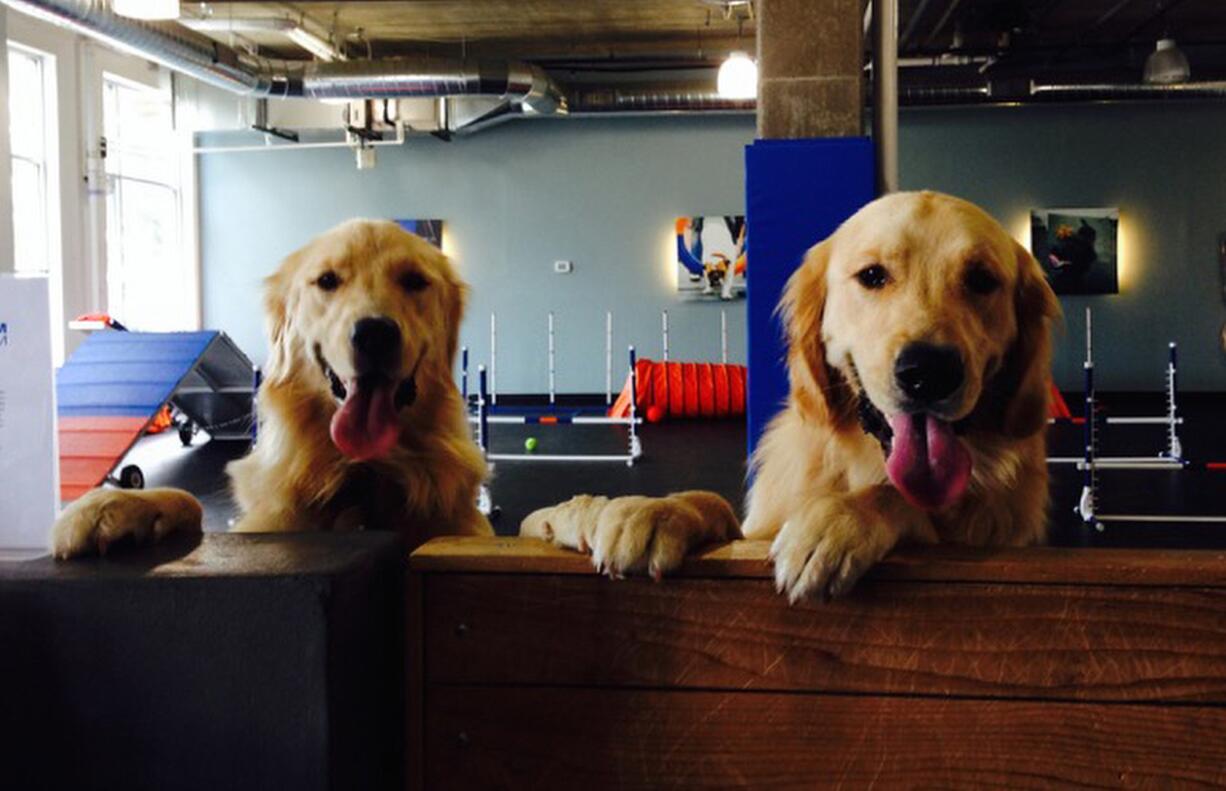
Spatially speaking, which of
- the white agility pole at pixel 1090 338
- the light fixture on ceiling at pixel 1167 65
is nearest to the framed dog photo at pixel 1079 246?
the white agility pole at pixel 1090 338

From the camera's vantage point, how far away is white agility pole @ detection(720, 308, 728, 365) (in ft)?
51.6

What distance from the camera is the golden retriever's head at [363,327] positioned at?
2115 millimetres

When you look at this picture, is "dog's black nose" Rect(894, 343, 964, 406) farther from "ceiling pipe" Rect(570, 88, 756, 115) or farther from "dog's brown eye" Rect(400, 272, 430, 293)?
"ceiling pipe" Rect(570, 88, 756, 115)

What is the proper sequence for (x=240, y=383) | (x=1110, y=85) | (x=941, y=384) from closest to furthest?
(x=941, y=384)
(x=240, y=383)
(x=1110, y=85)

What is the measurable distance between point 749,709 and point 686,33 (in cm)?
1374

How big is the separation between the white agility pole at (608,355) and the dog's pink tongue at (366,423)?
13.6m

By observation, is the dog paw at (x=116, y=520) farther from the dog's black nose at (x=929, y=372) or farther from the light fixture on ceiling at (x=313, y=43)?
the light fixture on ceiling at (x=313, y=43)

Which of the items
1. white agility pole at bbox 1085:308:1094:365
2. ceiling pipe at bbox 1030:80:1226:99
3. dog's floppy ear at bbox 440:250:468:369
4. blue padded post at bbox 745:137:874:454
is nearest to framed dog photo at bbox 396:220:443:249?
ceiling pipe at bbox 1030:80:1226:99

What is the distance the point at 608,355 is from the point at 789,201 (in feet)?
34.6

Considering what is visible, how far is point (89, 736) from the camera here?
121 centimetres

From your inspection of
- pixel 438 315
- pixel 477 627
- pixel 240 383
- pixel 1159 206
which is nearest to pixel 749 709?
pixel 477 627

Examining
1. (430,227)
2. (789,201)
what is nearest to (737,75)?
(789,201)

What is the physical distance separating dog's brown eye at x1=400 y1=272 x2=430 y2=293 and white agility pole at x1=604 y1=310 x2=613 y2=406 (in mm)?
13486

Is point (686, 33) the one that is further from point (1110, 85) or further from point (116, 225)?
point (116, 225)
